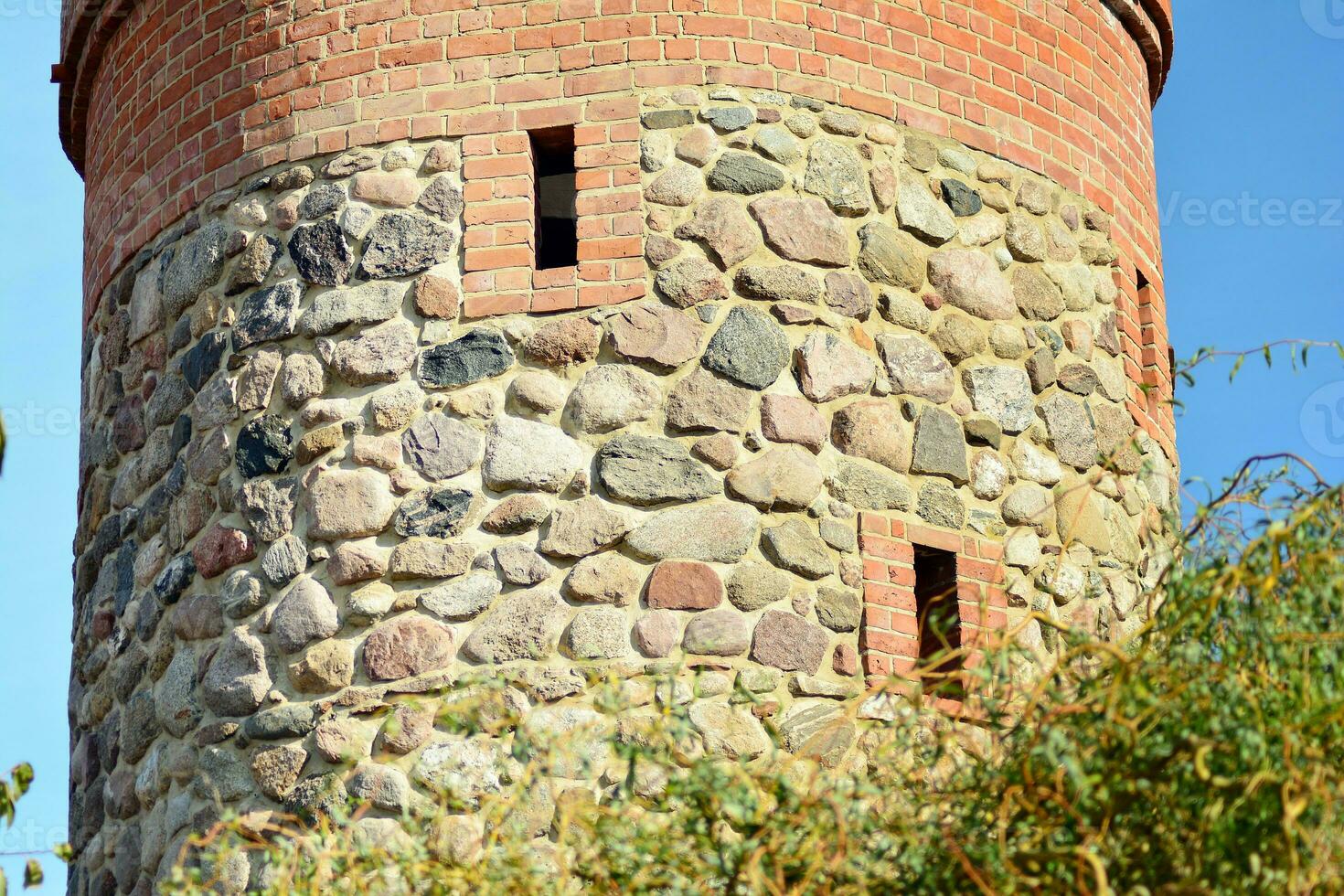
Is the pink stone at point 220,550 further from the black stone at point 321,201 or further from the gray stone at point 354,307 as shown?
the black stone at point 321,201

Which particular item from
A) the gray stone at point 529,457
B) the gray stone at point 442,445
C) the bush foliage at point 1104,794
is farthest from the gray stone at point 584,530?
the bush foliage at point 1104,794

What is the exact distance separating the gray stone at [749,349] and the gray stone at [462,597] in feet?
3.41

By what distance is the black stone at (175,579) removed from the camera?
648 cm

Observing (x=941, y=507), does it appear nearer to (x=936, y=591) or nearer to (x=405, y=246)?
(x=936, y=591)

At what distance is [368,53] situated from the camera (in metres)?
6.62

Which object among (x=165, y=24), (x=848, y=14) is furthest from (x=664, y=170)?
(x=165, y=24)

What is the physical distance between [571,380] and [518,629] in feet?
2.82

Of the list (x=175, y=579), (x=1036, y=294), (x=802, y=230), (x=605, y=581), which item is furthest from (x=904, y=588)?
(x=175, y=579)

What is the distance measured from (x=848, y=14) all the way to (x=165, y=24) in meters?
2.78

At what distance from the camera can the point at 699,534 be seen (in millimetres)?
5918

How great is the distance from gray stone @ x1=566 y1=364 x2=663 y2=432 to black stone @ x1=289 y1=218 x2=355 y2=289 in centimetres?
99

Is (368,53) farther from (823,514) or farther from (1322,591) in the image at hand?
(1322,591)

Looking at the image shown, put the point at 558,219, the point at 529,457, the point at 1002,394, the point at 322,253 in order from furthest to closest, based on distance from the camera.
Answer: the point at 558,219 → the point at 1002,394 → the point at 322,253 → the point at 529,457

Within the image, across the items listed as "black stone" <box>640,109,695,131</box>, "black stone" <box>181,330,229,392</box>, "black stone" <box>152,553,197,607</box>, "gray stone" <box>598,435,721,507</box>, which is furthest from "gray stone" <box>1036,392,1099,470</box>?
"black stone" <box>152,553,197,607</box>
